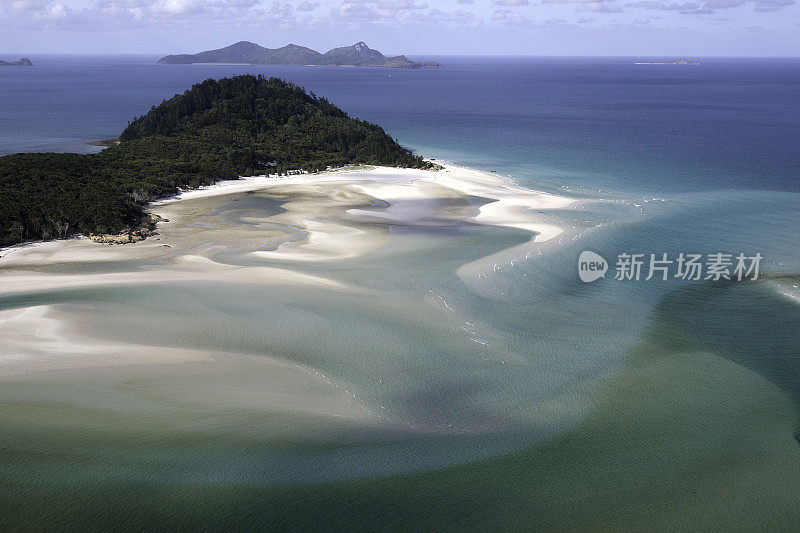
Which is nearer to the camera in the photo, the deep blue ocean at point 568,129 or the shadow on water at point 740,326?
the shadow on water at point 740,326

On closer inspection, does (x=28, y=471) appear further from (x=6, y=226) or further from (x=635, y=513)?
(x=6, y=226)

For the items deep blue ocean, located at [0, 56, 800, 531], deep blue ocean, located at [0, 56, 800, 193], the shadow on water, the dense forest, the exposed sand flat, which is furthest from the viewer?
deep blue ocean, located at [0, 56, 800, 193]

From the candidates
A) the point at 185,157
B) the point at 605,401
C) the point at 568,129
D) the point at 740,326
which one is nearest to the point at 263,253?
the point at 605,401

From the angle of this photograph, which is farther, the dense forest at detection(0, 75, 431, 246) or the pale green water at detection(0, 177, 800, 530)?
the dense forest at detection(0, 75, 431, 246)

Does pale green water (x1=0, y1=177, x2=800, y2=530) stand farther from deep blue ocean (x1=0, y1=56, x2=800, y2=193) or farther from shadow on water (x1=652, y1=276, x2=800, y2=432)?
deep blue ocean (x1=0, y1=56, x2=800, y2=193)

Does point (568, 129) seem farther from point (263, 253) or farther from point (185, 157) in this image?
point (263, 253)

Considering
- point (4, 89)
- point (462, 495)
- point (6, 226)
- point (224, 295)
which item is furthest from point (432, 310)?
point (4, 89)

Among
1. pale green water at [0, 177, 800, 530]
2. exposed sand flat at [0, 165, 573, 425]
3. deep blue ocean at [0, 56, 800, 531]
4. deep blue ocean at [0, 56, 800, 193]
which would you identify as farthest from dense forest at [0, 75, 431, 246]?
deep blue ocean at [0, 56, 800, 531]

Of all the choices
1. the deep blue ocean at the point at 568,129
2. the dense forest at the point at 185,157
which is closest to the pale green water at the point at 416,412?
the dense forest at the point at 185,157

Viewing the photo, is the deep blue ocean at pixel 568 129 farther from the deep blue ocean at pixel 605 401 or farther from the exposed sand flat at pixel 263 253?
the exposed sand flat at pixel 263 253
